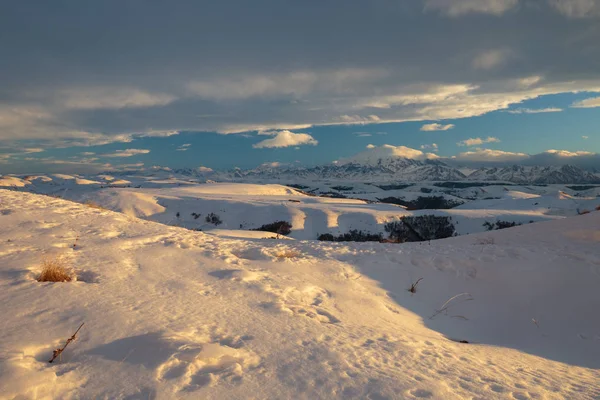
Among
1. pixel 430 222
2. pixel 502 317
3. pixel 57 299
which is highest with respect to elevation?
pixel 57 299

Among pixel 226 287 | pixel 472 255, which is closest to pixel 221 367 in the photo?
pixel 226 287

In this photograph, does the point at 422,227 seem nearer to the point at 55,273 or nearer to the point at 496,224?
the point at 496,224

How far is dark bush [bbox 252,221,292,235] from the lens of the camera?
45.3 metres

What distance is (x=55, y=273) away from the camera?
5.02 meters

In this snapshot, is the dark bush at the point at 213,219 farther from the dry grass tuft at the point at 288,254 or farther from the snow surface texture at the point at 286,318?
the dry grass tuft at the point at 288,254

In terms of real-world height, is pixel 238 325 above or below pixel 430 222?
above

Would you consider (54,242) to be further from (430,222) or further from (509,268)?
(430,222)

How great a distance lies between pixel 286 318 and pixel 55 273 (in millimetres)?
3692

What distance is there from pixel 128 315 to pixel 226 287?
1.85 meters

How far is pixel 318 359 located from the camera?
11.0 ft

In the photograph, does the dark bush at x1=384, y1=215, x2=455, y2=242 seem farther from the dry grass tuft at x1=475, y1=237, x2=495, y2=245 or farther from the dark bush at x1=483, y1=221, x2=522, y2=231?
the dry grass tuft at x1=475, y1=237, x2=495, y2=245

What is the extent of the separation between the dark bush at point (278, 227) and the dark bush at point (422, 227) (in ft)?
48.8

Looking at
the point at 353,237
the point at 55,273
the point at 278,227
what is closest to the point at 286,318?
the point at 55,273

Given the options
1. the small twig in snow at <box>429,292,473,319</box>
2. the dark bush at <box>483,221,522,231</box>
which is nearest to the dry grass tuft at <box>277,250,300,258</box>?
the small twig in snow at <box>429,292,473,319</box>
